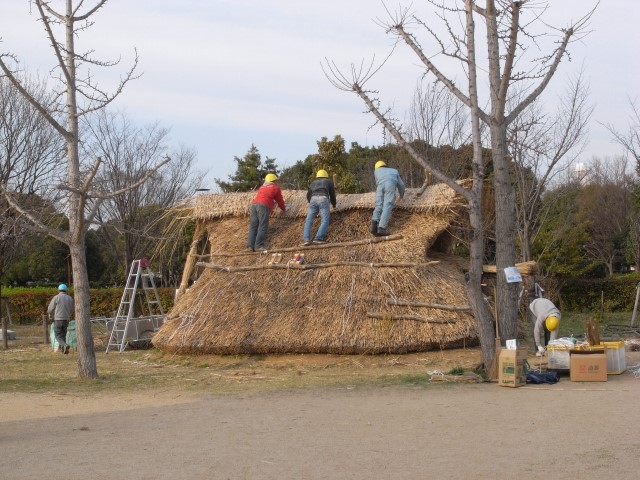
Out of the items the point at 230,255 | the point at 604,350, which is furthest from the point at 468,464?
the point at 230,255

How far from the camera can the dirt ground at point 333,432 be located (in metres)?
6.80

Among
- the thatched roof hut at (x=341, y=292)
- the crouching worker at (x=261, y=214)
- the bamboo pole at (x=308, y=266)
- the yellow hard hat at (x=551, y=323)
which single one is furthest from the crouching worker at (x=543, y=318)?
the crouching worker at (x=261, y=214)

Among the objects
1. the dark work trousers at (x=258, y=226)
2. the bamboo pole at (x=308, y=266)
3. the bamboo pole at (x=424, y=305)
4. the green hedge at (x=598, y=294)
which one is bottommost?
the green hedge at (x=598, y=294)

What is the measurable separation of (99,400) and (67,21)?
19.8 feet

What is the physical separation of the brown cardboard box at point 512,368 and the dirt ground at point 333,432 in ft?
0.69

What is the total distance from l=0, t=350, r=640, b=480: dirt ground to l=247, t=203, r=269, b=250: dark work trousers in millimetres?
5246

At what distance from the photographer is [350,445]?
7.74 metres

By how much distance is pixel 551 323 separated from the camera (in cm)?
1380

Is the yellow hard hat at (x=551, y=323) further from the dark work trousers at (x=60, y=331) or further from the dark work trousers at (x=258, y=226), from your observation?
the dark work trousers at (x=60, y=331)

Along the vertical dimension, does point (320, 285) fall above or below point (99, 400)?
above

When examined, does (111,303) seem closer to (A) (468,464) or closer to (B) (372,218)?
(B) (372,218)

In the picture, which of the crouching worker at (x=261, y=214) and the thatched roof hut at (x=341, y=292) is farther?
the crouching worker at (x=261, y=214)

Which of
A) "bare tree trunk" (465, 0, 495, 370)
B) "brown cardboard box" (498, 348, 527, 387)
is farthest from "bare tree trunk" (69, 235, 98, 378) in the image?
"brown cardboard box" (498, 348, 527, 387)

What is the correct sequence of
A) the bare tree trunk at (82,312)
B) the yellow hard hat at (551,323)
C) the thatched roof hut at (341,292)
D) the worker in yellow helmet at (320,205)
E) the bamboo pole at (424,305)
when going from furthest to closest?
1. the worker in yellow helmet at (320,205)
2. the bamboo pole at (424,305)
3. the thatched roof hut at (341,292)
4. the yellow hard hat at (551,323)
5. the bare tree trunk at (82,312)
